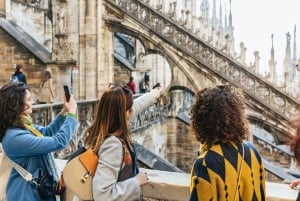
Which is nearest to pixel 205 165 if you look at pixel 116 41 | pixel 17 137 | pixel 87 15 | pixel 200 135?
pixel 200 135

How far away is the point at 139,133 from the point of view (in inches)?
525

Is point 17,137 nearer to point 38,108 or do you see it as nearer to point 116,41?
point 38,108

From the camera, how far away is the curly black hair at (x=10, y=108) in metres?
2.67

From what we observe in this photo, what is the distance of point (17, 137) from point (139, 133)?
35.3 ft

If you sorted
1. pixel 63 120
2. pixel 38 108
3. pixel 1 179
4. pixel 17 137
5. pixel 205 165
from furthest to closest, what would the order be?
1. pixel 38 108
2. pixel 63 120
3. pixel 1 179
4. pixel 17 137
5. pixel 205 165

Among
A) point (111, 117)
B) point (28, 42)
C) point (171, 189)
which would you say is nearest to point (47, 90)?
point (28, 42)

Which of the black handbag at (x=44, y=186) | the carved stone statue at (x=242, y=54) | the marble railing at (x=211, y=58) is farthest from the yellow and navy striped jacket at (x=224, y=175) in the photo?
the carved stone statue at (x=242, y=54)

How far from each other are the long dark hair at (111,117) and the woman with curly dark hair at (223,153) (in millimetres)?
345

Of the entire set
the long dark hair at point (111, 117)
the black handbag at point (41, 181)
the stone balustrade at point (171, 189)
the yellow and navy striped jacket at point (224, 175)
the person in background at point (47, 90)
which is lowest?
the stone balustrade at point (171, 189)

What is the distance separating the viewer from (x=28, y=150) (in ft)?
8.51

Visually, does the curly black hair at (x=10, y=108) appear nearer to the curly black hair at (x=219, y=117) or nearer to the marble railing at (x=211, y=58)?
the curly black hair at (x=219, y=117)

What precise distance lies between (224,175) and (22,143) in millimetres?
1135

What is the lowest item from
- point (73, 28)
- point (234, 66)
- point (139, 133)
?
point (139, 133)

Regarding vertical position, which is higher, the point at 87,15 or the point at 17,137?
the point at 87,15
